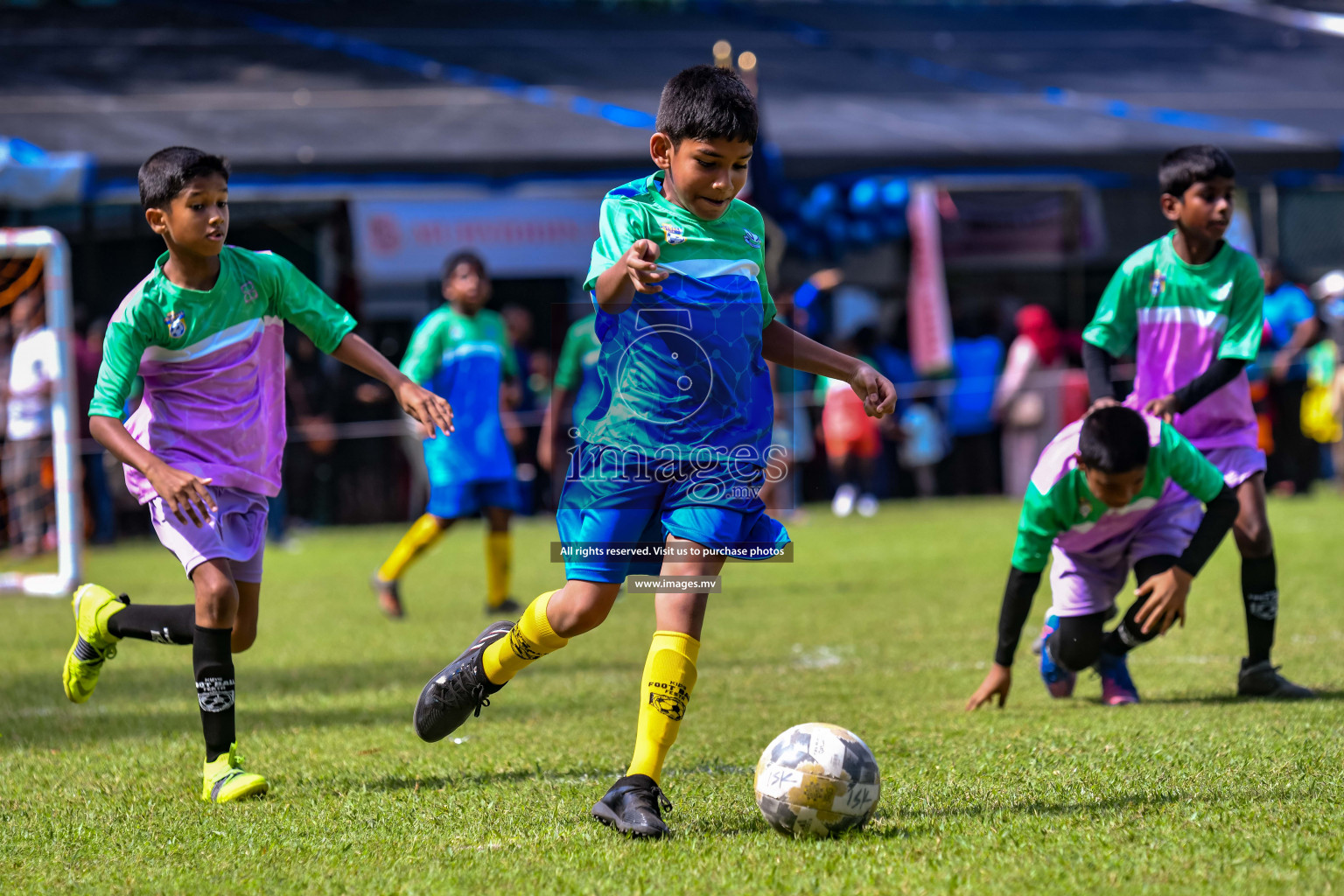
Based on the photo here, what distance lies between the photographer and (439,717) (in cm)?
424

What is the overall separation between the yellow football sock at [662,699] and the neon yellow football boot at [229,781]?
121cm

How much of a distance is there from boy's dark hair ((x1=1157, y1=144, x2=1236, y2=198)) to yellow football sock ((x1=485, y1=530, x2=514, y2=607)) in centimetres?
463

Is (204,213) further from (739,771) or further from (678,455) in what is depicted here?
(739,771)

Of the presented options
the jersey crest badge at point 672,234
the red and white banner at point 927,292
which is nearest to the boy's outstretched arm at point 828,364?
the jersey crest badge at point 672,234

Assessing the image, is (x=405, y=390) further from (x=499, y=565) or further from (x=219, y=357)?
(x=499, y=565)

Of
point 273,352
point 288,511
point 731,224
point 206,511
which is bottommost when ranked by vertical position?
point 288,511

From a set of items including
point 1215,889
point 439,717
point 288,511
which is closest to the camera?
point 1215,889

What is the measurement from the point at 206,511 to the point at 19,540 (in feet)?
33.0

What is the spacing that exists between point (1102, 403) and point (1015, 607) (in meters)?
0.76

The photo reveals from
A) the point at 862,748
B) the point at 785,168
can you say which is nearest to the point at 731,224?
the point at 862,748

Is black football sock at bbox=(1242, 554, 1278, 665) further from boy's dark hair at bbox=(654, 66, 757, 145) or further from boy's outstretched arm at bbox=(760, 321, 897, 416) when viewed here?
boy's dark hair at bbox=(654, 66, 757, 145)

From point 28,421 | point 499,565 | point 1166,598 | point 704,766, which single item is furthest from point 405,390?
point 28,421

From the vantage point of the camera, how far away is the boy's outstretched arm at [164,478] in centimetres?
407

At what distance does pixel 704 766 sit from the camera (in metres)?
4.57
